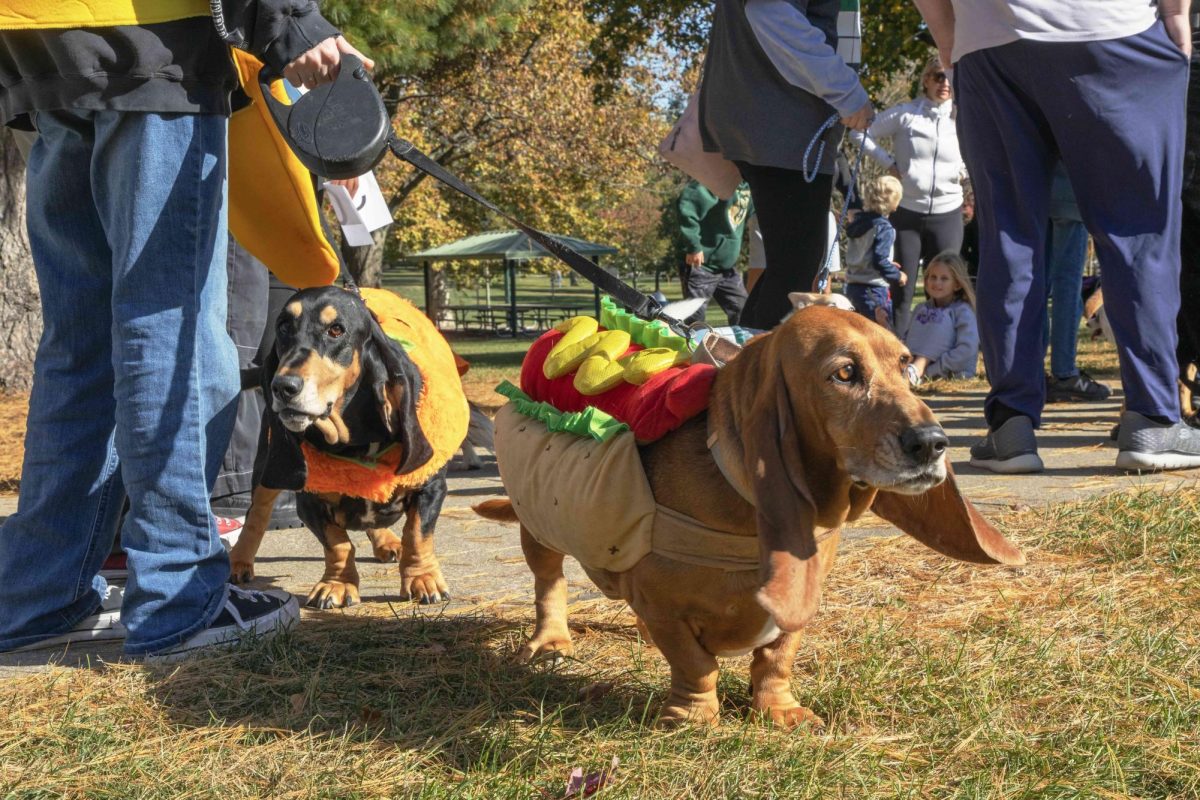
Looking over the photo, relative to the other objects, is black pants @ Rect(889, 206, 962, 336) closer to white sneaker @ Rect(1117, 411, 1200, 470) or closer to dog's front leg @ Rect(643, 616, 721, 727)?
white sneaker @ Rect(1117, 411, 1200, 470)

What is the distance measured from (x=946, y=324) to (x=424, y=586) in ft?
22.1

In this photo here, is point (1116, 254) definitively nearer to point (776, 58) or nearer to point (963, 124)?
point (963, 124)

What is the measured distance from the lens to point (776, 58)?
14.2 ft

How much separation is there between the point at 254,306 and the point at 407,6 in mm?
8574

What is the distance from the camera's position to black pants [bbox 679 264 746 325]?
996cm

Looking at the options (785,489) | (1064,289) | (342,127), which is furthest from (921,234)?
(785,489)

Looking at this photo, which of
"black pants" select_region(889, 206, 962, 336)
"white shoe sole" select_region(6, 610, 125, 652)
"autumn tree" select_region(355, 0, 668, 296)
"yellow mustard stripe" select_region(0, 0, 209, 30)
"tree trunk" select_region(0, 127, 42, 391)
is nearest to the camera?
"yellow mustard stripe" select_region(0, 0, 209, 30)

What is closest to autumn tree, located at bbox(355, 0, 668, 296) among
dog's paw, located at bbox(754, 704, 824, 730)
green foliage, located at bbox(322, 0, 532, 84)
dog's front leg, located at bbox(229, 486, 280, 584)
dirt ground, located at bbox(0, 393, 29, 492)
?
green foliage, located at bbox(322, 0, 532, 84)

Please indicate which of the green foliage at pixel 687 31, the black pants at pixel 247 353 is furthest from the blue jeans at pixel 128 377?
the green foliage at pixel 687 31

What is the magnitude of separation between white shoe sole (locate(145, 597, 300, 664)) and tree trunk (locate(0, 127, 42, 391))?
8.12 metres

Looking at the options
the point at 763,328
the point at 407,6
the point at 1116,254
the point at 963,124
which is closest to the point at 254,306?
the point at 763,328

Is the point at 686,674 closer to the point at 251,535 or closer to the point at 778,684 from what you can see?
the point at 778,684

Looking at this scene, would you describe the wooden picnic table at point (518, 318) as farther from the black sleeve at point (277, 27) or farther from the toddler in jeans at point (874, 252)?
the black sleeve at point (277, 27)

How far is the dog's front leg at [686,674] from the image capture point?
236 centimetres
